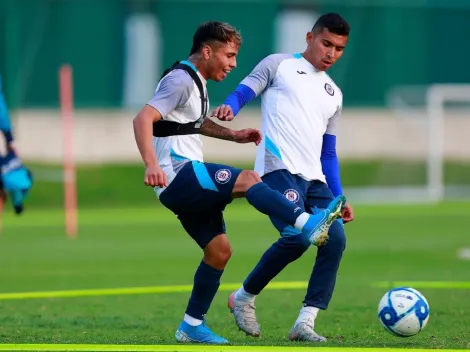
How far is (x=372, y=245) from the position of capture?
19547 mm

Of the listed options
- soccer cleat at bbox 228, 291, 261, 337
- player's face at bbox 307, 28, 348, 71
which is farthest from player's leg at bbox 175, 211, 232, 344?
player's face at bbox 307, 28, 348, 71

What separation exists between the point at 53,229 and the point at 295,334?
1532 cm

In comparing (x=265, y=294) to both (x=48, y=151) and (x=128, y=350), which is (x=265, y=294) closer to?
(x=128, y=350)

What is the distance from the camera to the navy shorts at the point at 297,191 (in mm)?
9055

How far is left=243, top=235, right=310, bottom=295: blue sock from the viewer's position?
9.11m

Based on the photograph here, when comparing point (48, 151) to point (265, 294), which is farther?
point (48, 151)

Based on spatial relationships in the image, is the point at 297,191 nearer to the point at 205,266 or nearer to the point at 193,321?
the point at 205,266

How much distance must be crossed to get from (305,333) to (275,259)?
2.22ft

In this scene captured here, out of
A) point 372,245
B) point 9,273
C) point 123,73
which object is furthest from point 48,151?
point 9,273

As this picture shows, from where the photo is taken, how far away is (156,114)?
827 centimetres

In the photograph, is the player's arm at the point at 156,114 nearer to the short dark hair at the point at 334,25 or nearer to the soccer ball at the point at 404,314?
the short dark hair at the point at 334,25

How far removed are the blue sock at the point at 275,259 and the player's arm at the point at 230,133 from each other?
762 millimetres

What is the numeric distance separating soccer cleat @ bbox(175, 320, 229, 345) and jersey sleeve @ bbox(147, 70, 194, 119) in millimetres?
1559

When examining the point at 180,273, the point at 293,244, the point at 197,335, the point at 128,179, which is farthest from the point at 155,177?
the point at 128,179
